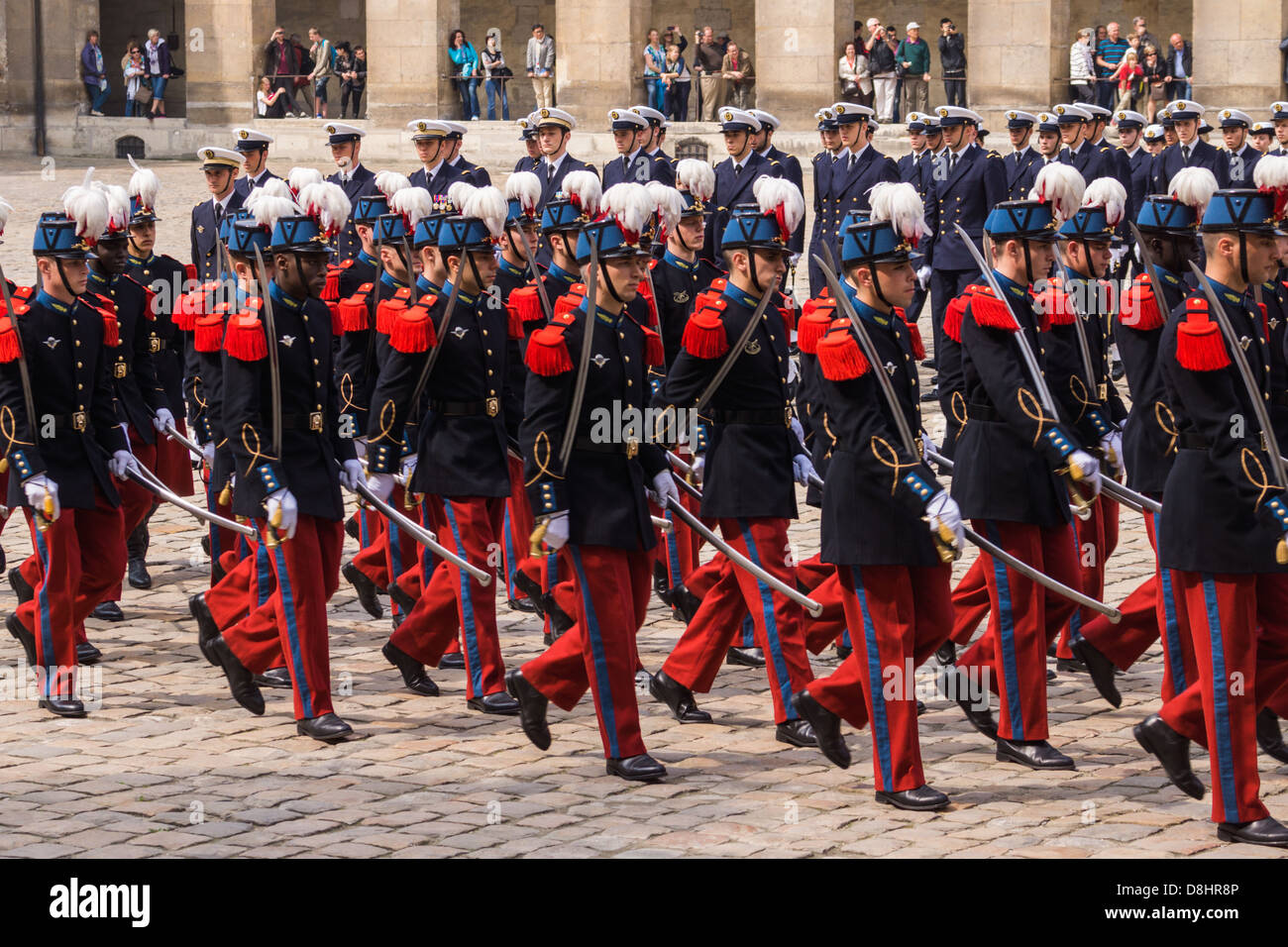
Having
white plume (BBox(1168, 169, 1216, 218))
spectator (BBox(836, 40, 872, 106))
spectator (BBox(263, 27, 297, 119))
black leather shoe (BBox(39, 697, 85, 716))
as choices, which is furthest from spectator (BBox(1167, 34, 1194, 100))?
black leather shoe (BBox(39, 697, 85, 716))

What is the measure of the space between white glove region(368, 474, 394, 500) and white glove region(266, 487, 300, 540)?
688mm

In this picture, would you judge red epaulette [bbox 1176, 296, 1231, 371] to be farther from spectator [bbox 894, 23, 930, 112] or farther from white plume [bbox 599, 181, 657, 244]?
spectator [bbox 894, 23, 930, 112]

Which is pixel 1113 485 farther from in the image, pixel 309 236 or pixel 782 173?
pixel 782 173

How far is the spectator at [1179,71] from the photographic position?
29.7 meters

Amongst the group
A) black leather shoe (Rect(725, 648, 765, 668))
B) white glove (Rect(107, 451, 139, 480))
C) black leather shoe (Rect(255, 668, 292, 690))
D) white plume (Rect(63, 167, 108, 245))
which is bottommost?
black leather shoe (Rect(255, 668, 292, 690))

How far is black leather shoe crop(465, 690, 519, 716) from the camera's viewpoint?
28.9ft

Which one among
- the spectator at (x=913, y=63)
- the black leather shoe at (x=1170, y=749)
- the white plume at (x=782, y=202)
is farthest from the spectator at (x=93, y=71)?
the black leather shoe at (x=1170, y=749)

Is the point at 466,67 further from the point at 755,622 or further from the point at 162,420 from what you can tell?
the point at 755,622

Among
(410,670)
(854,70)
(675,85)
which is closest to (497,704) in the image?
(410,670)

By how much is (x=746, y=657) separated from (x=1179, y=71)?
72.1 feet

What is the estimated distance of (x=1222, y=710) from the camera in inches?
272

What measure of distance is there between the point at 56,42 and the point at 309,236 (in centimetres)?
2801

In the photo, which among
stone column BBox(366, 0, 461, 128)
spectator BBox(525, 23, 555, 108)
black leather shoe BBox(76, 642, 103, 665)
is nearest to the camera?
black leather shoe BBox(76, 642, 103, 665)

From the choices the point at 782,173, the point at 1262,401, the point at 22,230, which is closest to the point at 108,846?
the point at 1262,401
